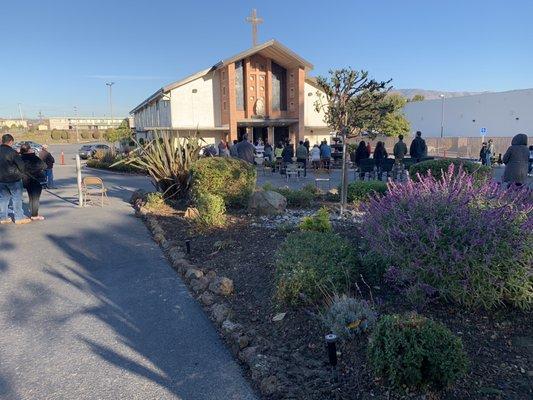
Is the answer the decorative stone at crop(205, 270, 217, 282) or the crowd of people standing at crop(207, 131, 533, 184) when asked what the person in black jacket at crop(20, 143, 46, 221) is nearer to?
the decorative stone at crop(205, 270, 217, 282)

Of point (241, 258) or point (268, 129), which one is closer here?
point (241, 258)

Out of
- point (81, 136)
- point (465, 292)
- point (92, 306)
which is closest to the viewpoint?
point (465, 292)

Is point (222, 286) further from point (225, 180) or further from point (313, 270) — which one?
point (225, 180)

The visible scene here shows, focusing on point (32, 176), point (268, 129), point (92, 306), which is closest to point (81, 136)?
point (268, 129)

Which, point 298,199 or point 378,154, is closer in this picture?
point 298,199

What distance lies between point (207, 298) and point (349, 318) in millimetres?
1768

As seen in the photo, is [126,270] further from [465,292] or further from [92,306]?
[465,292]

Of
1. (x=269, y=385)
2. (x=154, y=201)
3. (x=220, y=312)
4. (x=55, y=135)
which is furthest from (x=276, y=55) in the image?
(x=55, y=135)

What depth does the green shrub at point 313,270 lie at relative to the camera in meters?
4.01

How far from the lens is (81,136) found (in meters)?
88.9

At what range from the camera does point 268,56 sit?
2747cm

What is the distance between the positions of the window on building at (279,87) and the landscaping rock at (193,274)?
79.3 ft

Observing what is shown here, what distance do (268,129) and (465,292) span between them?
2737 centimetres

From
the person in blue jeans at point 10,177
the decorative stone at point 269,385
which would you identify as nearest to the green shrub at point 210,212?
the person in blue jeans at point 10,177
